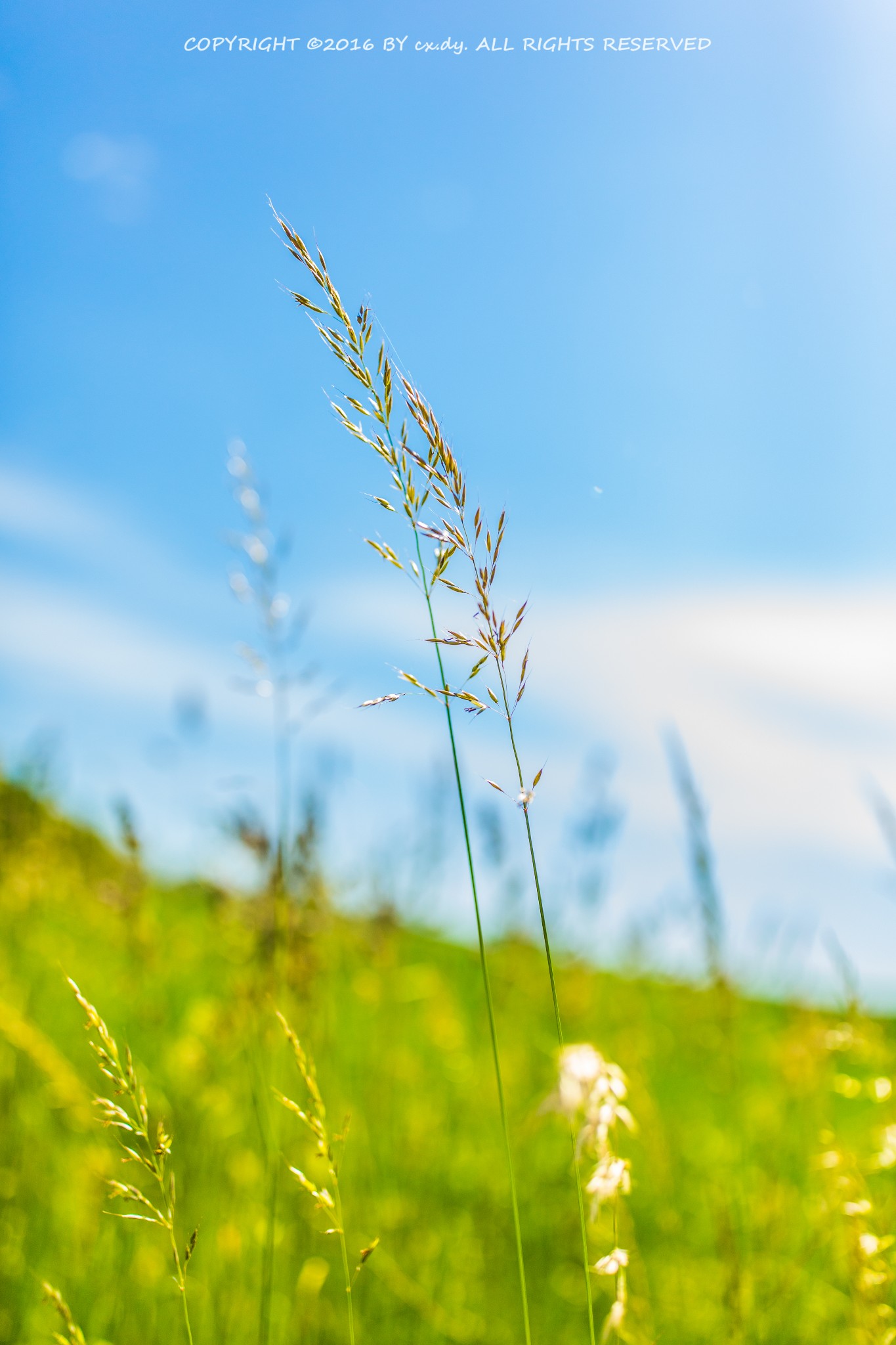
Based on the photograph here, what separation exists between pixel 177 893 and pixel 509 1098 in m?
3.16

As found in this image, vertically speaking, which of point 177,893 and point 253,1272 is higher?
point 177,893

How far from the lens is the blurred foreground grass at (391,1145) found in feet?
7.57

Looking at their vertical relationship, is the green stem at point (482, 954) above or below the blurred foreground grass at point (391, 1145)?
above

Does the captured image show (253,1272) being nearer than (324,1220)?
Yes

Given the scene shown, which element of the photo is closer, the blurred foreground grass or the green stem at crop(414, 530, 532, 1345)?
the green stem at crop(414, 530, 532, 1345)

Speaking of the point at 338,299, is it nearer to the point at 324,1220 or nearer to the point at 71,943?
the point at 324,1220

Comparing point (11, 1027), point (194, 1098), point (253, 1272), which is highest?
point (11, 1027)

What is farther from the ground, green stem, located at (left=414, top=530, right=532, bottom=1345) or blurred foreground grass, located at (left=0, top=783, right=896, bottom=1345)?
green stem, located at (left=414, top=530, right=532, bottom=1345)

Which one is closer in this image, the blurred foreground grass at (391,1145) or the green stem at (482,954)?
the green stem at (482,954)

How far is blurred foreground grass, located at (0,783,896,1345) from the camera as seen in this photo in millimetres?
2307

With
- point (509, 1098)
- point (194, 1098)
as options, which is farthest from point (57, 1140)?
point (509, 1098)

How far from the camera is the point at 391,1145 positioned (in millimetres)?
3230

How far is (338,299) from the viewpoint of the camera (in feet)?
4.35

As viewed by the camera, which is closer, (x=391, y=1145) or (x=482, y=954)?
(x=482, y=954)
